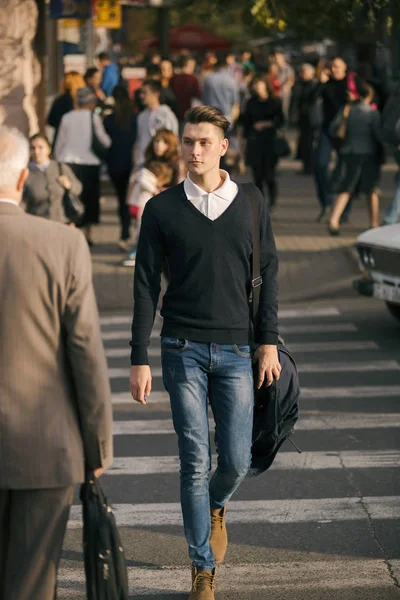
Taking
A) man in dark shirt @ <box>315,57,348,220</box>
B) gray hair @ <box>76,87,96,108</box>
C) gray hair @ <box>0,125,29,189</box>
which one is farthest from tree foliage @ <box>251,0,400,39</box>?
gray hair @ <box>0,125,29,189</box>

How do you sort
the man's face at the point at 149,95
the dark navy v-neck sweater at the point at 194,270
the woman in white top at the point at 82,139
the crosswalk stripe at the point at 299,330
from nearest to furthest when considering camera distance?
the dark navy v-neck sweater at the point at 194,270, the crosswalk stripe at the point at 299,330, the woman in white top at the point at 82,139, the man's face at the point at 149,95

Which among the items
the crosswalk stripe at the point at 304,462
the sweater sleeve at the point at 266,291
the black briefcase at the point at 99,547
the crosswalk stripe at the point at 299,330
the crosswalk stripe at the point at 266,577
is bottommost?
the crosswalk stripe at the point at 299,330

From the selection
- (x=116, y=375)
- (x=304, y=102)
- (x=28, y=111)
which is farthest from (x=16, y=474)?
(x=304, y=102)

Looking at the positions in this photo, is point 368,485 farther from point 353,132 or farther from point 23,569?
point 353,132

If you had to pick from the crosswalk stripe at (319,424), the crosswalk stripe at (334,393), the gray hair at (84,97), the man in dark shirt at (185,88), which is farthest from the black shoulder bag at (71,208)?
the man in dark shirt at (185,88)

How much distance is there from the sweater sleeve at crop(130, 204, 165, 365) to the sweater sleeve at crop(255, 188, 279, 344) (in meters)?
0.40

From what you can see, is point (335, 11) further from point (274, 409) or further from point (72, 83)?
point (274, 409)

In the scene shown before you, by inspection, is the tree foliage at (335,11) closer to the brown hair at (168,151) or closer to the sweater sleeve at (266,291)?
the brown hair at (168,151)

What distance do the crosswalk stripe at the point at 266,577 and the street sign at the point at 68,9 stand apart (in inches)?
542

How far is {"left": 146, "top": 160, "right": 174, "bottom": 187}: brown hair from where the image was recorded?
1264 centimetres

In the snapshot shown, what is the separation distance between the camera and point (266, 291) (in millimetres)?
5406

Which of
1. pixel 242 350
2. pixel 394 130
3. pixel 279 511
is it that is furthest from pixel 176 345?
pixel 394 130

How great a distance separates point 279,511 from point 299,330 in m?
5.27

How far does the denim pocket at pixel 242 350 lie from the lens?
→ 529 centimetres
